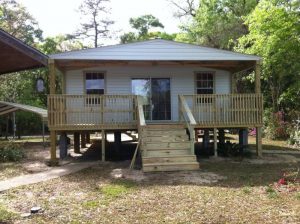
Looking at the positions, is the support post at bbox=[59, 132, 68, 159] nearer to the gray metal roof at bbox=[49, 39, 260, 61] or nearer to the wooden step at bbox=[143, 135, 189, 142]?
the gray metal roof at bbox=[49, 39, 260, 61]

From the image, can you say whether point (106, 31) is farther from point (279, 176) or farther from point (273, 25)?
point (279, 176)

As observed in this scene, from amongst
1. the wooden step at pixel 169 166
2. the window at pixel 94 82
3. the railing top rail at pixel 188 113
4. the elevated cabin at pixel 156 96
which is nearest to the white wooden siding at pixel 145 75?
the elevated cabin at pixel 156 96

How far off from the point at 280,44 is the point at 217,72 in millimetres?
4205

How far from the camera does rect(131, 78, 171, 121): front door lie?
1698 centimetres

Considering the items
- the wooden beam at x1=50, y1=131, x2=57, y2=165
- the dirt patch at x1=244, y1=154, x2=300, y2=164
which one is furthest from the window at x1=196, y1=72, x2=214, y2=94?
the wooden beam at x1=50, y1=131, x2=57, y2=165

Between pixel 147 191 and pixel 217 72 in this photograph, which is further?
pixel 217 72

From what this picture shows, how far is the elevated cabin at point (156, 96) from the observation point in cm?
1350

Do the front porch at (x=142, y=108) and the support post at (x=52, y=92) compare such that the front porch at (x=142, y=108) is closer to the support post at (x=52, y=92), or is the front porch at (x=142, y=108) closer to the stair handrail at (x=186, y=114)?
the stair handrail at (x=186, y=114)

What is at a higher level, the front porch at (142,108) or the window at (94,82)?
the window at (94,82)

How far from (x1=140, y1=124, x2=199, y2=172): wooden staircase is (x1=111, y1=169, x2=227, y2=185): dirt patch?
373mm

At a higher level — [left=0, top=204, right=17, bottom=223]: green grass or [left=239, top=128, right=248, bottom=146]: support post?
[left=239, top=128, right=248, bottom=146]: support post

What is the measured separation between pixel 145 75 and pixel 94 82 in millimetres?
2107

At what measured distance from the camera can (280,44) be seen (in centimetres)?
1948

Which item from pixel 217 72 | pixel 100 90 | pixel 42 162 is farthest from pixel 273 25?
pixel 42 162
